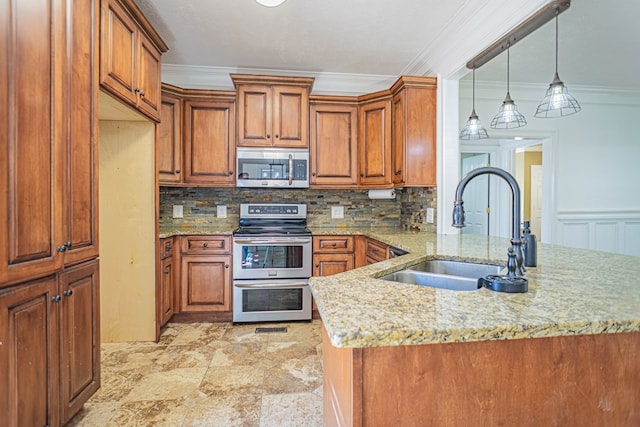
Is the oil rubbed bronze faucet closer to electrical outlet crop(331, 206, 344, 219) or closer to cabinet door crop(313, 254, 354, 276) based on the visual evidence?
cabinet door crop(313, 254, 354, 276)

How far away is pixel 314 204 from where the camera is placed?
12.0 feet

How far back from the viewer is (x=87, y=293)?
5.45ft

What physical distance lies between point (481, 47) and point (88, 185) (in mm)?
2605

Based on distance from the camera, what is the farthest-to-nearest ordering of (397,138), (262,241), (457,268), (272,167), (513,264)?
(272,167)
(397,138)
(262,241)
(457,268)
(513,264)

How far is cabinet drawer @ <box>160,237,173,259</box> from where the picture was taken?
2756mm

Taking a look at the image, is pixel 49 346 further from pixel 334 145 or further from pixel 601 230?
pixel 601 230

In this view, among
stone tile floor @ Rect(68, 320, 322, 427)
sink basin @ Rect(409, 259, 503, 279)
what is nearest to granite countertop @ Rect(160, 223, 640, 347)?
sink basin @ Rect(409, 259, 503, 279)

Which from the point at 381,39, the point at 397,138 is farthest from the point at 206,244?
the point at 381,39

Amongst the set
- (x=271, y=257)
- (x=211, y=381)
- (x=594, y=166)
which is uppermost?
(x=594, y=166)

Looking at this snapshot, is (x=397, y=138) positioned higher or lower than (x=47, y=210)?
higher

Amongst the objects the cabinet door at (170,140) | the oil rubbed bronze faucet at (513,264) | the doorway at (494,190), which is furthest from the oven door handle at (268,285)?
the doorway at (494,190)

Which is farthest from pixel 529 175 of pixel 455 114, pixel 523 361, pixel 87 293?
pixel 87 293

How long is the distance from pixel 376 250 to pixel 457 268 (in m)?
1.21

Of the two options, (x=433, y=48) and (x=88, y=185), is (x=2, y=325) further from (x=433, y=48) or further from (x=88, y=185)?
(x=433, y=48)
